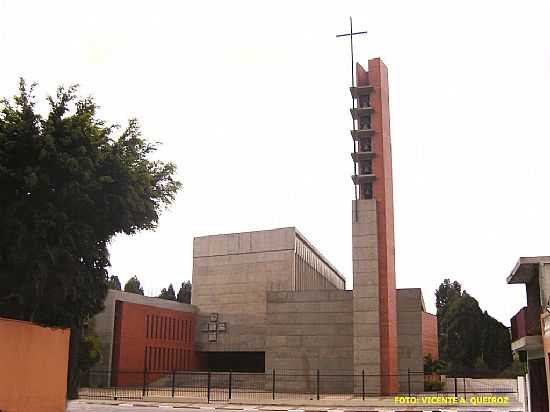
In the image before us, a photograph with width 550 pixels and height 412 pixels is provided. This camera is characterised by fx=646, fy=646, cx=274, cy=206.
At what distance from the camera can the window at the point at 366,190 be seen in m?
42.7

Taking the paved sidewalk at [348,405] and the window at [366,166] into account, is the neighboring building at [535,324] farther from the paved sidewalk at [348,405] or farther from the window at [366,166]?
the window at [366,166]

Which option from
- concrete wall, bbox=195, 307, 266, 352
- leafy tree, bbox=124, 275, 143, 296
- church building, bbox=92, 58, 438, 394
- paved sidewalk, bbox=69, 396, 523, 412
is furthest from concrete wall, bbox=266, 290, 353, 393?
leafy tree, bbox=124, 275, 143, 296

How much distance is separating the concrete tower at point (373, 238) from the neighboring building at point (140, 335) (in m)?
19.2

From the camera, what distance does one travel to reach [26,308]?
22250 mm

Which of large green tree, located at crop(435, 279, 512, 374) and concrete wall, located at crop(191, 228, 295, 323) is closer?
concrete wall, located at crop(191, 228, 295, 323)

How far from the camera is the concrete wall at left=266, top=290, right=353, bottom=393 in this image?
146 ft

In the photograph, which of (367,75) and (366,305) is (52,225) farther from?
(367,75)

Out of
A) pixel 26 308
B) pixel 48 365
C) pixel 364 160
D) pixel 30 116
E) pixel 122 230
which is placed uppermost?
pixel 364 160

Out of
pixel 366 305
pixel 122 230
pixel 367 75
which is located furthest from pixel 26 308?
pixel 367 75

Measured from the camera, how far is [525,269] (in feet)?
73.7

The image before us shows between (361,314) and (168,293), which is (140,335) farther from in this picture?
(168,293)

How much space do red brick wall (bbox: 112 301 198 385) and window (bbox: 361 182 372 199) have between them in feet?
72.6

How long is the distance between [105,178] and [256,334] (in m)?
40.6

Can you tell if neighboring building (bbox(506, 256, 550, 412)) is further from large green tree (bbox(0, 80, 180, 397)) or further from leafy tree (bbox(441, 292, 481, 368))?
leafy tree (bbox(441, 292, 481, 368))
